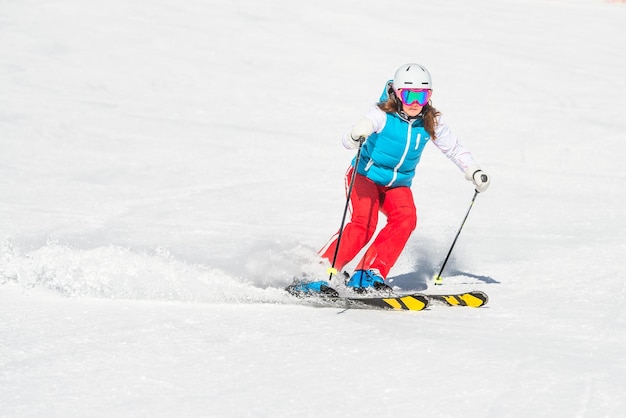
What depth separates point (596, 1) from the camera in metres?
→ 22.3

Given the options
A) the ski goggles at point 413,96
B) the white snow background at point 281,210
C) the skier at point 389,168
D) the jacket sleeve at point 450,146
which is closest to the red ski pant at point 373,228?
the skier at point 389,168

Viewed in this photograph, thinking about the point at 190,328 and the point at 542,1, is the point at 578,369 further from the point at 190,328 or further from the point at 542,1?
the point at 542,1

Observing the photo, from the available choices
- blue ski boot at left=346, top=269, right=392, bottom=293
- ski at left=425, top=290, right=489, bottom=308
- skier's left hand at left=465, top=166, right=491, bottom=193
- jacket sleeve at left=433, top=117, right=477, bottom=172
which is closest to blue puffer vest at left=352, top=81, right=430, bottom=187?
jacket sleeve at left=433, top=117, right=477, bottom=172

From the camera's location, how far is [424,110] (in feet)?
19.2

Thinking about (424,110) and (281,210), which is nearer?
(424,110)

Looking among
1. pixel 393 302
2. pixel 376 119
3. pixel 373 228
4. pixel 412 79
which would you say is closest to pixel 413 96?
pixel 412 79

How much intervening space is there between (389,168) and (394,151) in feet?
0.51

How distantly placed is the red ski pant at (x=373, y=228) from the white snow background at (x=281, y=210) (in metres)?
0.50

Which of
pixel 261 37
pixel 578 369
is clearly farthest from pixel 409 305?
pixel 261 37

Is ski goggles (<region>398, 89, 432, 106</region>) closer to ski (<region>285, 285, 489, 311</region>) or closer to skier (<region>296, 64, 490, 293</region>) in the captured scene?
skier (<region>296, 64, 490, 293</region>)

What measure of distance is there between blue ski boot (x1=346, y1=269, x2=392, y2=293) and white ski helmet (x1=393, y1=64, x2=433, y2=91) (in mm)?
1256

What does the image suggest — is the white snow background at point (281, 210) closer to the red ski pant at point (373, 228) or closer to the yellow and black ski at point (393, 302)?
the yellow and black ski at point (393, 302)

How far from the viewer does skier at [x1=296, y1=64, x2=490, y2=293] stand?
573 cm

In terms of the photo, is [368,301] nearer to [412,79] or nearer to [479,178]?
[479,178]
